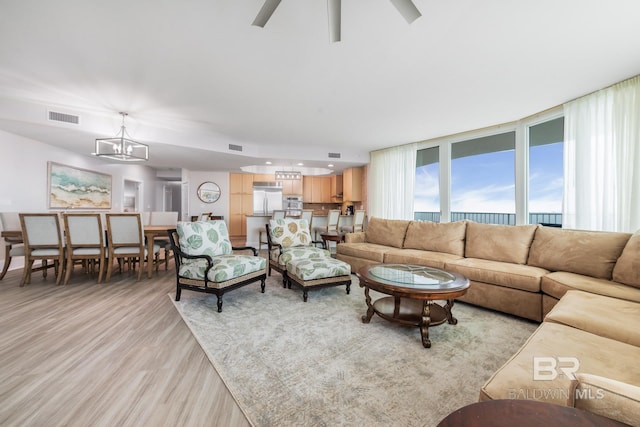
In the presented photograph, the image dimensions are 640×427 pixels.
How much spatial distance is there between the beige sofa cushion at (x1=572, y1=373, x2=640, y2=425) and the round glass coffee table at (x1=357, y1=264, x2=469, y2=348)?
1460 millimetres

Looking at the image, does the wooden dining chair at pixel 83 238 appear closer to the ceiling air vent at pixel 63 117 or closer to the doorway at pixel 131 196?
the ceiling air vent at pixel 63 117

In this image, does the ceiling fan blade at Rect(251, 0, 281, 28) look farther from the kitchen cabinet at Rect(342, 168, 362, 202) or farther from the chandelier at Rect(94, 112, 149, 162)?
the kitchen cabinet at Rect(342, 168, 362, 202)

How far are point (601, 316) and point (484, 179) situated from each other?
3711mm

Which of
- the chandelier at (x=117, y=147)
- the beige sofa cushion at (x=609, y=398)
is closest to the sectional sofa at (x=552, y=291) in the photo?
the beige sofa cushion at (x=609, y=398)

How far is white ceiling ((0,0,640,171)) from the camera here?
1.89 meters

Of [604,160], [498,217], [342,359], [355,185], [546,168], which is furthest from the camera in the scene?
[355,185]

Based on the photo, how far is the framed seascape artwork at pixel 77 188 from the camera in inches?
191

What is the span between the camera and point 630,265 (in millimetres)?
2143

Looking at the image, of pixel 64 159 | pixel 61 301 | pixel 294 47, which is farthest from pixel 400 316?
pixel 64 159

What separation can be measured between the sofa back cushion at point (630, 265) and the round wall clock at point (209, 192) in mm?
8562

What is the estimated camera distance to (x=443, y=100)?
3.38m

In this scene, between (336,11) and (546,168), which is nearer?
(336,11)

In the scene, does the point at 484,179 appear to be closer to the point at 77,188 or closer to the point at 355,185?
the point at 355,185

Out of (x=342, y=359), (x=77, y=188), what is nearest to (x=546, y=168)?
(x=342, y=359)
